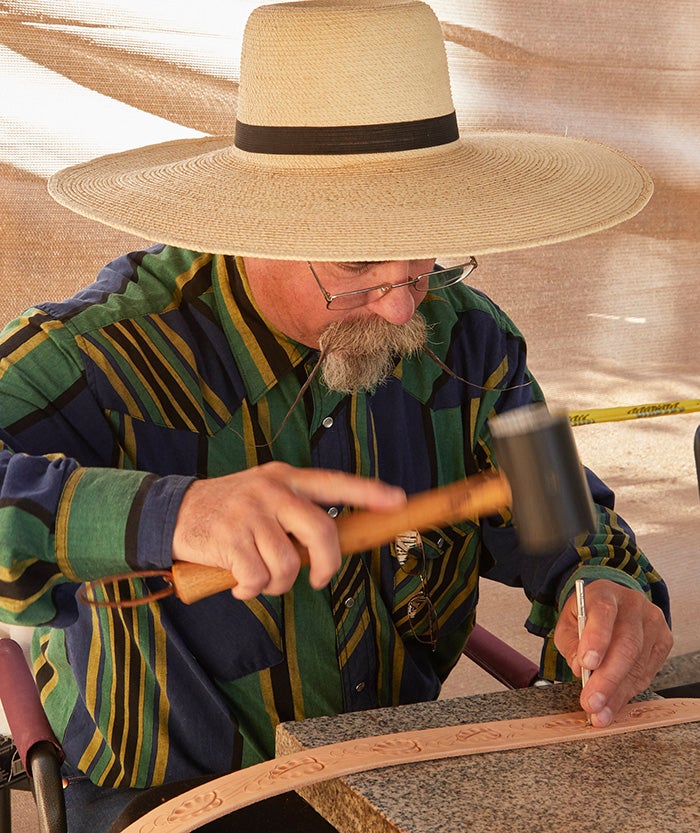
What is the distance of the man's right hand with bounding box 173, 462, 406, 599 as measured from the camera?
1166mm

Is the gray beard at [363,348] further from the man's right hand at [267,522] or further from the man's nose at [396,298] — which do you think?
the man's right hand at [267,522]

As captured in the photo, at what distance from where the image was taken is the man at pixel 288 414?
127 cm

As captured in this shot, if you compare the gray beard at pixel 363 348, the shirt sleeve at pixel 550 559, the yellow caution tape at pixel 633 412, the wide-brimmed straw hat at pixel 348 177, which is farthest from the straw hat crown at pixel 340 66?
the yellow caution tape at pixel 633 412

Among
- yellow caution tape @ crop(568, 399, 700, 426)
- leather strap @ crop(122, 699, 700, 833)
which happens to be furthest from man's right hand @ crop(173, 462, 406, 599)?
yellow caution tape @ crop(568, 399, 700, 426)

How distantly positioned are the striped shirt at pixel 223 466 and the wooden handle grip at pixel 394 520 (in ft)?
1.37

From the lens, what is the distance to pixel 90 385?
1.62 metres

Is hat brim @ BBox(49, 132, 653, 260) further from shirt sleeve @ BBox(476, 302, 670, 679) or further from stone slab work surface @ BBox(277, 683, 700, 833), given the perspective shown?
stone slab work surface @ BBox(277, 683, 700, 833)

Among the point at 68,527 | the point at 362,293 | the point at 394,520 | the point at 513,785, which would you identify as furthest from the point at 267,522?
the point at 362,293

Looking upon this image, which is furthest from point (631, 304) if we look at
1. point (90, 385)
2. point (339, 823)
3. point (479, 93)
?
point (339, 823)

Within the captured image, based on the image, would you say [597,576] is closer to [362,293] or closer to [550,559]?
[550,559]

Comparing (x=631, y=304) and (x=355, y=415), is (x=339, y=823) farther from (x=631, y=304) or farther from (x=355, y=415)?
(x=631, y=304)

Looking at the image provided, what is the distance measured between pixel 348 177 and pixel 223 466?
0.53m

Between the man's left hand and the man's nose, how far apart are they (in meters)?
0.49

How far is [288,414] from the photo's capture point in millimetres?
1750
